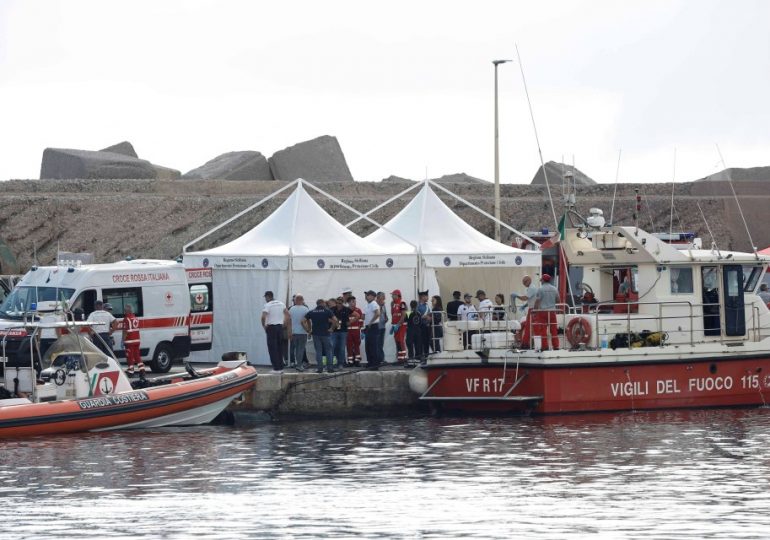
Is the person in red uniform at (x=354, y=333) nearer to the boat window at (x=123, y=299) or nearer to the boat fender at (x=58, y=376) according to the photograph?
the boat window at (x=123, y=299)

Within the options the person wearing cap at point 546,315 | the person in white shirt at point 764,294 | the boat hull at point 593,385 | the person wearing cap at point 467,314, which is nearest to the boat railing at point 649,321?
the person wearing cap at point 546,315

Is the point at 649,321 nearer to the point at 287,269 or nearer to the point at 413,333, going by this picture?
the point at 413,333

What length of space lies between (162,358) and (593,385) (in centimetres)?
762

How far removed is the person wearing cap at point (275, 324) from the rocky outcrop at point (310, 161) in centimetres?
3061

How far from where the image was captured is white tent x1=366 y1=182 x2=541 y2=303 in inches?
1121

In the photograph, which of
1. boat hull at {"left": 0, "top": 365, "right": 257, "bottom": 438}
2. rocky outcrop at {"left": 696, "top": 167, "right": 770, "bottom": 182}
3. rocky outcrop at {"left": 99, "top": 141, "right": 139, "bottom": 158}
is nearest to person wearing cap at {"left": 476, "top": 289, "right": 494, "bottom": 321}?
boat hull at {"left": 0, "top": 365, "right": 257, "bottom": 438}

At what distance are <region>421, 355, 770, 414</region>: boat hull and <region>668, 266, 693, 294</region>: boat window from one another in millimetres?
1377

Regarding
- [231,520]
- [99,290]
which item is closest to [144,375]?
[99,290]

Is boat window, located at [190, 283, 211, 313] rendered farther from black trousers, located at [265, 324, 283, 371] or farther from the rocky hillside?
the rocky hillside

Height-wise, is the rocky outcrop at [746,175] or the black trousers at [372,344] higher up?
the rocky outcrop at [746,175]

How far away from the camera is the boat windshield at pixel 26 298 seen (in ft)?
84.9

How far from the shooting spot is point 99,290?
2598 centimetres

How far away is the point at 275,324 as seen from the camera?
86.6 feet

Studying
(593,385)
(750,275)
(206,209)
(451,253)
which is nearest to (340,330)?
(451,253)
